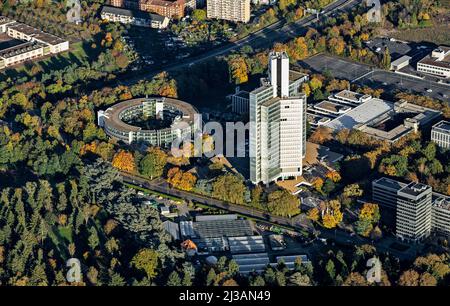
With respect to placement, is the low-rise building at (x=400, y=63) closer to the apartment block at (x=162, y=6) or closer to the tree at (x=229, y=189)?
the apartment block at (x=162, y=6)

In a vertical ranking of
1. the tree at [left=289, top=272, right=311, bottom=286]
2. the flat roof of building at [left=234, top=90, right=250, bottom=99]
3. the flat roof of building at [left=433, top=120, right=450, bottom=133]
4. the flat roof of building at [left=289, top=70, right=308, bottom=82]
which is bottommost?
the flat roof of building at [left=234, top=90, right=250, bottom=99]

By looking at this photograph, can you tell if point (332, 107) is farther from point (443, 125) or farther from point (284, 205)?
point (284, 205)

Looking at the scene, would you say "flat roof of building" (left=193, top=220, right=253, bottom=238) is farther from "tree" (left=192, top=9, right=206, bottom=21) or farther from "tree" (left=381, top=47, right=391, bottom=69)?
"tree" (left=192, top=9, right=206, bottom=21)

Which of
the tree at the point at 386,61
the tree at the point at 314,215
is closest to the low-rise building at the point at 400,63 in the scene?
the tree at the point at 386,61

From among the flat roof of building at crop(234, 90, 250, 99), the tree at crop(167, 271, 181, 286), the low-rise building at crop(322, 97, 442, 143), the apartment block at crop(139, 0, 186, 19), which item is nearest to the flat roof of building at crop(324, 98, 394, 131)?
the low-rise building at crop(322, 97, 442, 143)

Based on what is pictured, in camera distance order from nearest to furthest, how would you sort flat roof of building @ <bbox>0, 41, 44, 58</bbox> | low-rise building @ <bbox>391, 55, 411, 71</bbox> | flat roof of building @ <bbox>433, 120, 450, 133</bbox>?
flat roof of building @ <bbox>433, 120, 450, 133</bbox> → low-rise building @ <bbox>391, 55, 411, 71</bbox> → flat roof of building @ <bbox>0, 41, 44, 58</bbox>

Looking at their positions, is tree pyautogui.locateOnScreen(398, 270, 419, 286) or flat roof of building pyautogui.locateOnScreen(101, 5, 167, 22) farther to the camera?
flat roof of building pyautogui.locateOnScreen(101, 5, 167, 22)

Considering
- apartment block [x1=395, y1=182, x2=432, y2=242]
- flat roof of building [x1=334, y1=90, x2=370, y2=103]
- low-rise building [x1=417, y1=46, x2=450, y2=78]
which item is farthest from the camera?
low-rise building [x1=417, y1=46, x2=450, y2=78]
